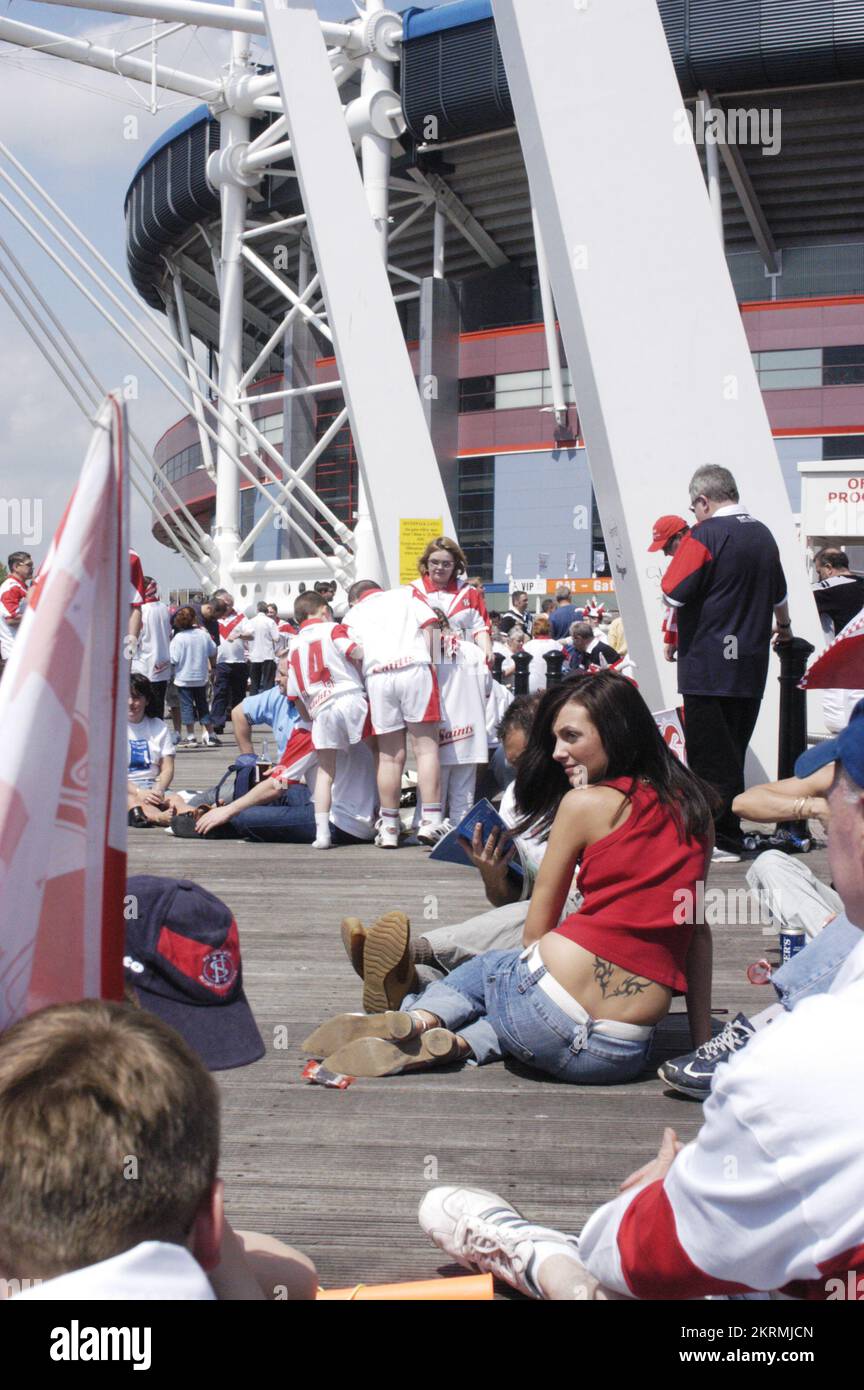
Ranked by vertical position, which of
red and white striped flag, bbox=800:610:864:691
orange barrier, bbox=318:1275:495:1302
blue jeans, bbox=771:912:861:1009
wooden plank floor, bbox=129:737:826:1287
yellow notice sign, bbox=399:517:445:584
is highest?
yellow notice sign, bbox=399:517:445:584

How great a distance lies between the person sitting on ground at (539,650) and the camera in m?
16.0

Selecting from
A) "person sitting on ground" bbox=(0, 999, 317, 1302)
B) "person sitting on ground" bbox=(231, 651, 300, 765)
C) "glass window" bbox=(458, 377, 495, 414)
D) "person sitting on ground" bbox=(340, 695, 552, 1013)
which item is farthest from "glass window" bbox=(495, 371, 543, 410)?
"person sitting on ground" bbox=(0, 999, 317, 1302)

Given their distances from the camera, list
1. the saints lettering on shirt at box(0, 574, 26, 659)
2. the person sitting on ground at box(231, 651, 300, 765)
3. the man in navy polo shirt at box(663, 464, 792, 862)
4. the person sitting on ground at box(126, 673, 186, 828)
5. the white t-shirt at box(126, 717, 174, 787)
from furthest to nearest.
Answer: the saints lettering on shirt at box(0, 574, 26, 659) < the white t-shirt at box(126, 717, 174, 787) < the person sitting on ground at box(126, 673, 186, 828) < the person sitting on ground at box(231, 651, 300, 765) < the man in navy polo shirt at box(663, 464, 792, 862)

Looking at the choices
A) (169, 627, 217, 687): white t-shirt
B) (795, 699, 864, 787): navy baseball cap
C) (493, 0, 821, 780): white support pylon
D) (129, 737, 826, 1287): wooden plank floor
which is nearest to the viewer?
(795, 699, 864, 787): navy baseball cap

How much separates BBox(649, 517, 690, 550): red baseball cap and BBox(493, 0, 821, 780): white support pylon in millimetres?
637

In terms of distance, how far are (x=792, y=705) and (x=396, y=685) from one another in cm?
236

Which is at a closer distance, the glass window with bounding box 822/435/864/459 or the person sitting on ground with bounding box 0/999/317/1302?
the person sitting on ground with bounding box 0/999/317/1302

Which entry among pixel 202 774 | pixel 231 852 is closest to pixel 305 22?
pixel 202 774

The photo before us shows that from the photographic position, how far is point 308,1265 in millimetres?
2205

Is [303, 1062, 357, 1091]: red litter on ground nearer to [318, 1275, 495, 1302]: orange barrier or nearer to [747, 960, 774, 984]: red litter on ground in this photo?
[318, 1275, 495, 1302]: orange barrier

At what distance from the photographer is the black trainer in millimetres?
3432

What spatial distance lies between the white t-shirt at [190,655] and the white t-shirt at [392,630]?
8138 mm
